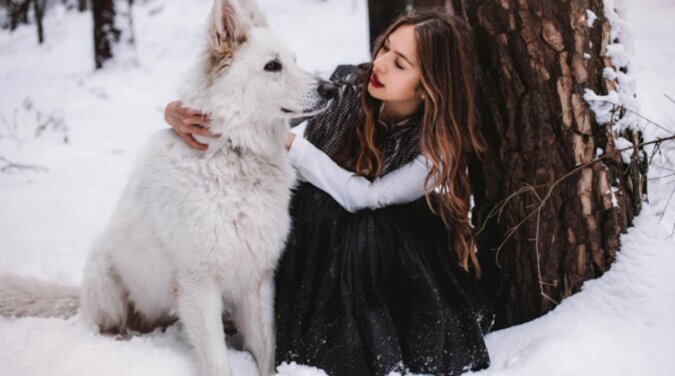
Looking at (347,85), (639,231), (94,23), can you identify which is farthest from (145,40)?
(639,231)

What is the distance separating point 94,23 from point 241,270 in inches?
362

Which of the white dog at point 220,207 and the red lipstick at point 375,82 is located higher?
the red lipstick at point 375,82

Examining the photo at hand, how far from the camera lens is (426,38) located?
215 cm

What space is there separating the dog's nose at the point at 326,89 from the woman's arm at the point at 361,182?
0.26m

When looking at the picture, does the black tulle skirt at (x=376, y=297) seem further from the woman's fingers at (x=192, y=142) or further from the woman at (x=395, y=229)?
the woman's fingers at (x=192, y=142)

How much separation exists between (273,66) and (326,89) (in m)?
0.25

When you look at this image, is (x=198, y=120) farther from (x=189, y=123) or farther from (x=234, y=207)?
(x=234, y=207)

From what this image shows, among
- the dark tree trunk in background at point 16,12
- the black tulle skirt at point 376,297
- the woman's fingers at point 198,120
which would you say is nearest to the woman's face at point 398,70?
the black tulle skirt at point 376,297

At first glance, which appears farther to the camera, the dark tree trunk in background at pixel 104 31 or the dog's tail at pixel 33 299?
the dark tree trunk in background at pixel 104 31

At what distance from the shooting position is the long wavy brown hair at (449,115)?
2137 mm

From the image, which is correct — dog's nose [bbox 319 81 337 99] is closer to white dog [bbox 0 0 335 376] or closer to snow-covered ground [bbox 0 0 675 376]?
white dog [bbox 0 0 335 376]

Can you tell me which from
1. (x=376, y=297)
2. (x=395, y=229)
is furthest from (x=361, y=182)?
(x=376, y=297)

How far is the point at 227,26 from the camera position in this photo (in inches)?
86.3

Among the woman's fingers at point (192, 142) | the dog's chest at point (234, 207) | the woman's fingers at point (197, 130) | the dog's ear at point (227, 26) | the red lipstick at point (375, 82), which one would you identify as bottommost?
the dog's chest at point (234, 207)
